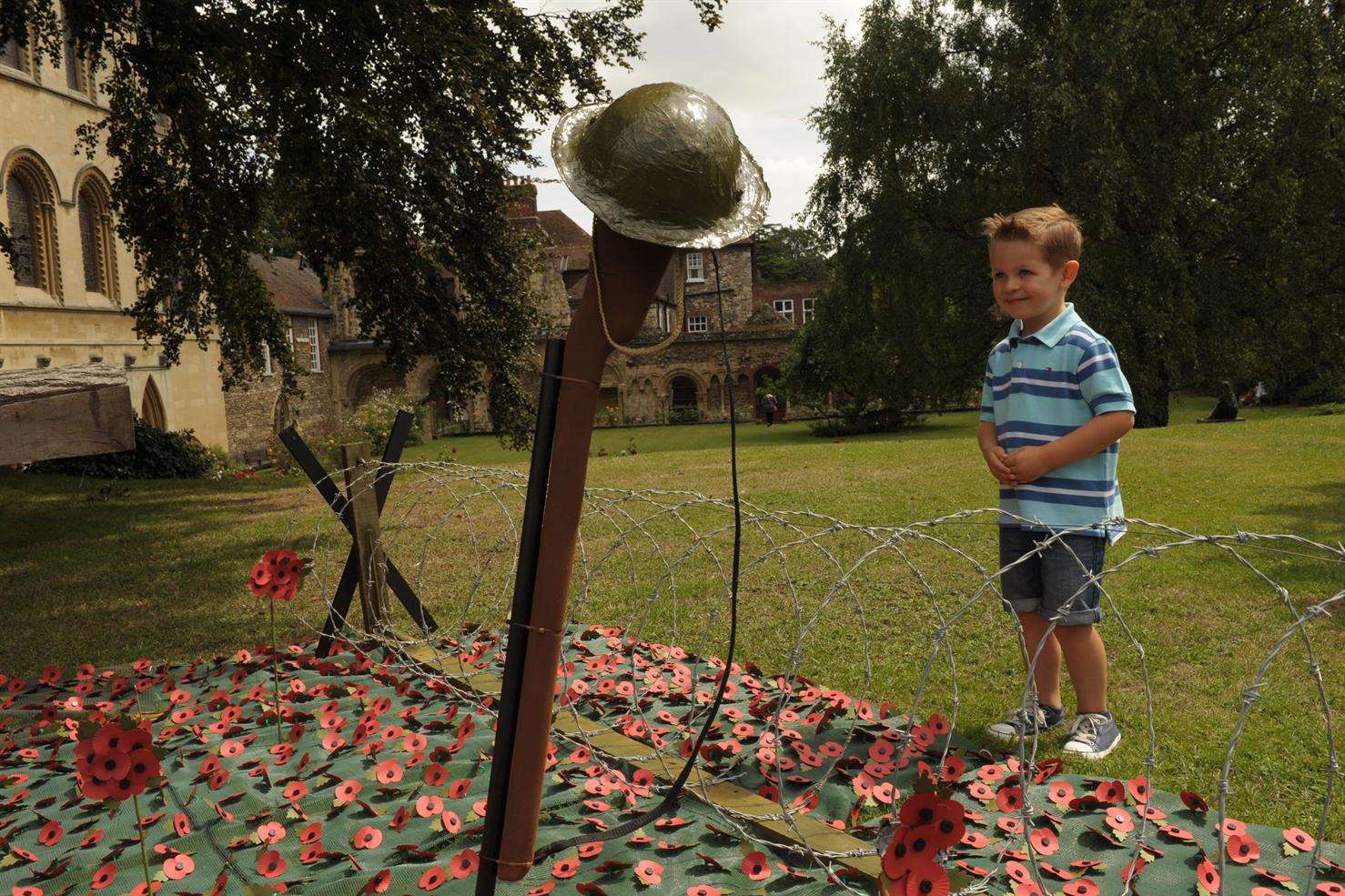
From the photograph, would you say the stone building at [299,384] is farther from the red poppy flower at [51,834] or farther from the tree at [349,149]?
the red poppy flower at [51,834]

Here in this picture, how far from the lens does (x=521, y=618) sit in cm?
194

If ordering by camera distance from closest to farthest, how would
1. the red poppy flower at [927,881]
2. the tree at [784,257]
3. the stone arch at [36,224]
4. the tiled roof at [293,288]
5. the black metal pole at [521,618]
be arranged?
the red poppy flower at [927,881] → the black metal pole at [521,618] → the stone arch at [36,224] → the tiled roof at [293,288] → the tree at [784,257]

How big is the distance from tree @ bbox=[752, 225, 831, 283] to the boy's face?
181 feet

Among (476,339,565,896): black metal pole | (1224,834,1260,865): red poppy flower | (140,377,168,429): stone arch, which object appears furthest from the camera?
(140,377,168,429): stone arch

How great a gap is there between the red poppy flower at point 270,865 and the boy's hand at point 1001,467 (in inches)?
109

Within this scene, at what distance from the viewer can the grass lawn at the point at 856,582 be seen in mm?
3885

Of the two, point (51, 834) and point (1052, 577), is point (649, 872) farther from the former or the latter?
point (51, 834)

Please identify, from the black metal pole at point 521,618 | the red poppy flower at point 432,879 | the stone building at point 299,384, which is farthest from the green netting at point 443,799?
the stone building at point 299,384

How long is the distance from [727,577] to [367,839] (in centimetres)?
431

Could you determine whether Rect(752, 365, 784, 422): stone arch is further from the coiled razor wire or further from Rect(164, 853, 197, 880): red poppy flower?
Rect(164, 853, 197, 880): red poppy flower

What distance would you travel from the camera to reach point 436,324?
10.2 metres

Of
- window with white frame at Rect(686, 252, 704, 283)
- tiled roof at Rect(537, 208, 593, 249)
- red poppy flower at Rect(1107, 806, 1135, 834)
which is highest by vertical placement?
tiled roof at Rect(537, 208, 593, 249)

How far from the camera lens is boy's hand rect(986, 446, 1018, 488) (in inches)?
131

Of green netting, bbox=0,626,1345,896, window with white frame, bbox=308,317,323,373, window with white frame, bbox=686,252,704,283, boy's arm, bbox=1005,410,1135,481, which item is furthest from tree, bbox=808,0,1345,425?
window with white frame, bbox=308,317,323,373
